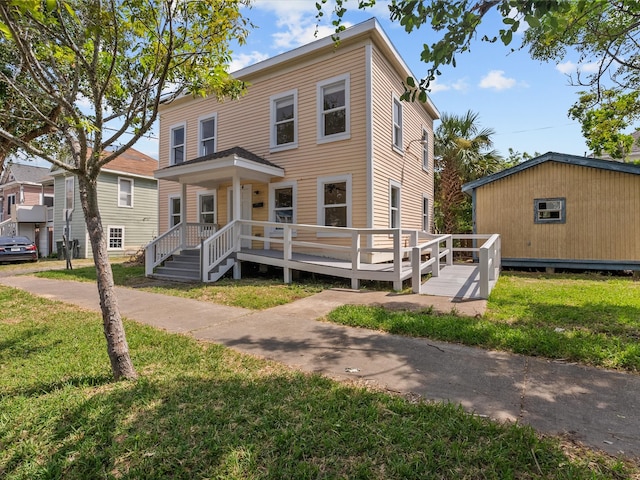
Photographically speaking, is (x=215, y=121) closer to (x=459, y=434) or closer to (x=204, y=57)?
(x=204, y=57)

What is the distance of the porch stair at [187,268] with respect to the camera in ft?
30.2

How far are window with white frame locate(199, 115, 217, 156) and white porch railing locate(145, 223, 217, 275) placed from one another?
2.99m

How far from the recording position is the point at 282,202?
11008 millimetres

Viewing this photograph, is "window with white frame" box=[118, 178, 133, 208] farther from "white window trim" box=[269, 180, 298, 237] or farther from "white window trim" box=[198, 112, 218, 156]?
"white window trim" box=[269, 180, 298, 237]

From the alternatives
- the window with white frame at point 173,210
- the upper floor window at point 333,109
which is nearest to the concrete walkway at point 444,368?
the upper floor window at point 333,109

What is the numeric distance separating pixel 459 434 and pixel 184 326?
13.1 feet

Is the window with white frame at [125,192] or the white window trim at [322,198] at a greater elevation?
the window with white frame at [125,192]

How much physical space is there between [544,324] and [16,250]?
21.7 meters

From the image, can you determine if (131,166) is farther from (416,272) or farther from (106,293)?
(106,293)

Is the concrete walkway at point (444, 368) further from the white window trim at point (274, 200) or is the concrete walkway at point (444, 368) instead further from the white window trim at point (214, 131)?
the white window trim at point (214, 131)

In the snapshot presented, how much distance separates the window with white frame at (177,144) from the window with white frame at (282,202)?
502 centimetres

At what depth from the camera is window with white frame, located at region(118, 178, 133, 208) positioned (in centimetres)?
2028

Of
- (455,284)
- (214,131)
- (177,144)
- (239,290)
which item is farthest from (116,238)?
(455,284)

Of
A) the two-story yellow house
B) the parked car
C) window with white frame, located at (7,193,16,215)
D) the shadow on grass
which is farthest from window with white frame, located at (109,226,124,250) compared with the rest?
the shadow on grass
